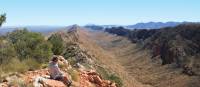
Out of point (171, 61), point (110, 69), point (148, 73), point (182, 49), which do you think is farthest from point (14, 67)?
point (182, 49)

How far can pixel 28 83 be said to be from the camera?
18.5 meters

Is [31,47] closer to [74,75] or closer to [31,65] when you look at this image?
[31,65]

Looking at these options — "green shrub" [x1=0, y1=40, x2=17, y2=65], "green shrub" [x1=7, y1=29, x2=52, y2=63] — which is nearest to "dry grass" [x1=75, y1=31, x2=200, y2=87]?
"green shrub" [x1=7, y1=29, x2=52, y2=63]

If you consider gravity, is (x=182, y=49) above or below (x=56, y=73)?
below

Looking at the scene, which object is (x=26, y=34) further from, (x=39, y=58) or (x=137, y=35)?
(x=137, y=35)

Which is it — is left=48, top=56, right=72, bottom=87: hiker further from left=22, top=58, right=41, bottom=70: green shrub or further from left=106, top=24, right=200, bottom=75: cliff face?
left=106, top=24, right=200, bottom=75: cliff face

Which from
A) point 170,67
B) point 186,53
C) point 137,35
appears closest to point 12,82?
point 170,67

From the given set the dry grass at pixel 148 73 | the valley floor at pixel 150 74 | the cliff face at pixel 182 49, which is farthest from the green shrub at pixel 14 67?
the cliff face at pixel 182 49

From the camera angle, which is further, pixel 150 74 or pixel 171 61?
pixel 171 61

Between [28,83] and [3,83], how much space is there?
967 millimetres

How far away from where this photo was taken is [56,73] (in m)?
20.0

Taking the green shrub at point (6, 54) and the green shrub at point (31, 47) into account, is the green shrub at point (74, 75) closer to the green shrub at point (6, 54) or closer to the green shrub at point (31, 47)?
the green shrub at point (6, 54)

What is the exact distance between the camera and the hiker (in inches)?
781

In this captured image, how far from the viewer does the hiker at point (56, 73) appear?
1984cm
